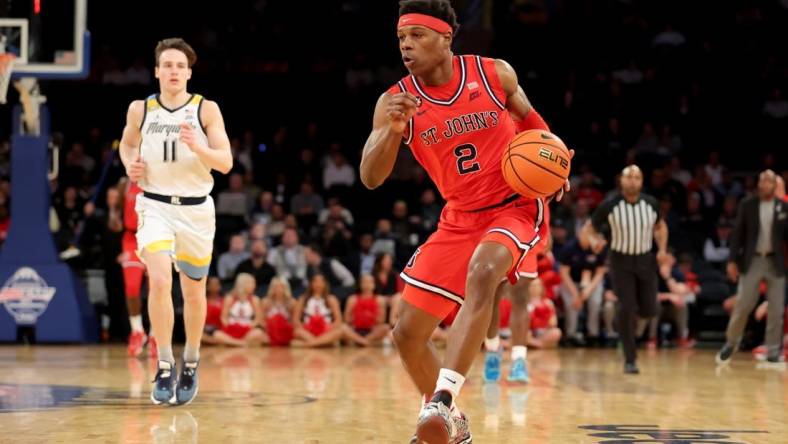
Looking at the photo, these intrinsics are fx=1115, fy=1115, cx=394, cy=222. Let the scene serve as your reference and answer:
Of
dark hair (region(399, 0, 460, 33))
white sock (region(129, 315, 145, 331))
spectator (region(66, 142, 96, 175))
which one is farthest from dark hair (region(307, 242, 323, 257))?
dark hair (region(399, 0, 460, 33))

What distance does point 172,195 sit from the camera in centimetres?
716

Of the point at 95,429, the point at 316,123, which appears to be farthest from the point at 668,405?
the point at 316,123

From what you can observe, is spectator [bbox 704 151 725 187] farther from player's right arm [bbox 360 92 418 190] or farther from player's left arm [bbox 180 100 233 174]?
player's right arm [bbox 360 92 418 190]

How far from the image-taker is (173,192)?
23.5ft

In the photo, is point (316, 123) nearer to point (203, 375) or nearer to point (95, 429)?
point (203, 375)

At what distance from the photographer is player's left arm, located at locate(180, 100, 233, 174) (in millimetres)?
6855

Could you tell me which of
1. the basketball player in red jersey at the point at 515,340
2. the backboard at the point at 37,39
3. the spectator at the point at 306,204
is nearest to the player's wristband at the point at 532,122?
the basketball player in red jersey at the point at 515,340

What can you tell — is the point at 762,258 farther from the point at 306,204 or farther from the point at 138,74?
the point at 138,74

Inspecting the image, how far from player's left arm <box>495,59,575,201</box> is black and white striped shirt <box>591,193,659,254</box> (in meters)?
5.05

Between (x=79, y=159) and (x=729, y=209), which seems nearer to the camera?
(x=729, y=209)

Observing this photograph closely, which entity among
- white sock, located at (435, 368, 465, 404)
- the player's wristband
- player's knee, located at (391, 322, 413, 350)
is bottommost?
white sock, located at (435, 368, 465, 404)

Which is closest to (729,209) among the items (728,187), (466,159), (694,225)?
(694,225)

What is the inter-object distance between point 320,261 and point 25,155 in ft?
13.1

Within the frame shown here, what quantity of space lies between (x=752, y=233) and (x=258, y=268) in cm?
625
